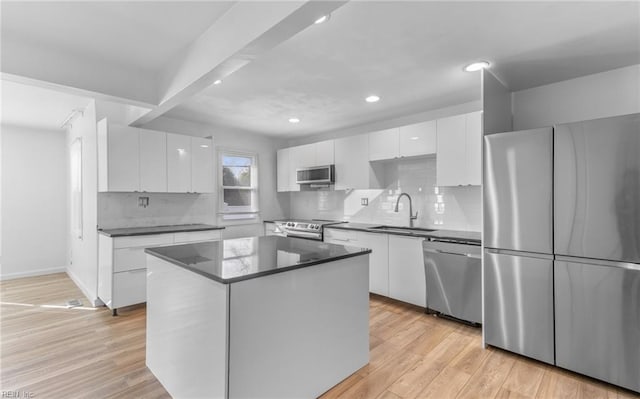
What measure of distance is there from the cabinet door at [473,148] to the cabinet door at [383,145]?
0.87 meters

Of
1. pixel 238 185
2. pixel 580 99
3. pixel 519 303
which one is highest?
pixel 580 99

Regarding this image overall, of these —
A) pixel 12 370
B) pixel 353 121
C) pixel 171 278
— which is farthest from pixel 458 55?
pixel 12 370

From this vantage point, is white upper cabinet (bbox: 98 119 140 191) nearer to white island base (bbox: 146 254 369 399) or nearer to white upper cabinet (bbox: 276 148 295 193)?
white island base (bbox: 146 254 369 399)

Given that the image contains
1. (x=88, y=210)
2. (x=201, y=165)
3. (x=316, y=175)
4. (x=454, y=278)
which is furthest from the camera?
(x=316, y=175)

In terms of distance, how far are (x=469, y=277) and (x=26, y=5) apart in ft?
12.8

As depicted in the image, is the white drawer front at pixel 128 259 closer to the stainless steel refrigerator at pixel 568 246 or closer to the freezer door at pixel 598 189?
the stainless steel refrigerator at pixel 568 246

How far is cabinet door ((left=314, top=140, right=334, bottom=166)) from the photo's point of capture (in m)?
4.72

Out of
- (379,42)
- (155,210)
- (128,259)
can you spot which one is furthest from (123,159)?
(379,42)

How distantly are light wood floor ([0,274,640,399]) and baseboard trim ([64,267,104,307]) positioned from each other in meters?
0.16

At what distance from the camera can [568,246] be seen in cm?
224

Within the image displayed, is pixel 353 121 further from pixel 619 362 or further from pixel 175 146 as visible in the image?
pixel 619 362

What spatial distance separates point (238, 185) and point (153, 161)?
1.55 meters

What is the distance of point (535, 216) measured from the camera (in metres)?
2.38

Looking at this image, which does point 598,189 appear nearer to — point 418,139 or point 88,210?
point 418,139
